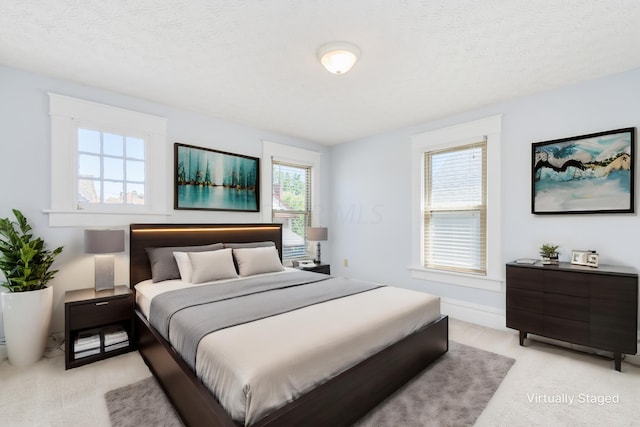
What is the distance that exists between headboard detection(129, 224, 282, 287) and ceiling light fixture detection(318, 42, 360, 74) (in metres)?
2.47

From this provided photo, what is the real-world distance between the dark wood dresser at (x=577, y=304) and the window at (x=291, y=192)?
304 centimetres

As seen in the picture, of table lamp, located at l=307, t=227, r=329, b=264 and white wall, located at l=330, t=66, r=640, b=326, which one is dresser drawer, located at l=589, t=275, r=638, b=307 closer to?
white wall, located at l=330, t=66, r=640, b=326

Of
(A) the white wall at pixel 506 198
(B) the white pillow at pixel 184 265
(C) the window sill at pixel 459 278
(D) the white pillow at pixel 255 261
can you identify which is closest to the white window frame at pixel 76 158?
(B) the white pillow at pixel 184 265

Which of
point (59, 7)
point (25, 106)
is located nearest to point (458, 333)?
point (59, 7)

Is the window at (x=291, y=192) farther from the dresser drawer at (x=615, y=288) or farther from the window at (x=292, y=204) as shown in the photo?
the dresser drawer at (x=615, y=288)

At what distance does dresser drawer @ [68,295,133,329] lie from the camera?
253cm

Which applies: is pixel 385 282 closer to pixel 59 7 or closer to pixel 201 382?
pixel 201 382

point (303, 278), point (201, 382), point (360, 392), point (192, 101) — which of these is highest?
point (192, 101)

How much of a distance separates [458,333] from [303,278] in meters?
1.86

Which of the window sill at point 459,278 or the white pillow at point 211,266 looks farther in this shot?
the window sill at point 459,278

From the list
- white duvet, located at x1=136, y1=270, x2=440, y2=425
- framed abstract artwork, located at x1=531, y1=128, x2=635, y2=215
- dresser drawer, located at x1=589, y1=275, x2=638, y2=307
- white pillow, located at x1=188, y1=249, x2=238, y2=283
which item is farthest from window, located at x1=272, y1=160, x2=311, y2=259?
dresser drawer, located at x1=589, y1=275, x2=638, y2=307

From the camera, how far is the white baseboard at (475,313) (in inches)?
135

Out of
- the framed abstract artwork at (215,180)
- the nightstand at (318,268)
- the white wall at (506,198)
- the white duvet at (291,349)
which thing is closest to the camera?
the white duvet at (291,349)

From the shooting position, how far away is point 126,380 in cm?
232
